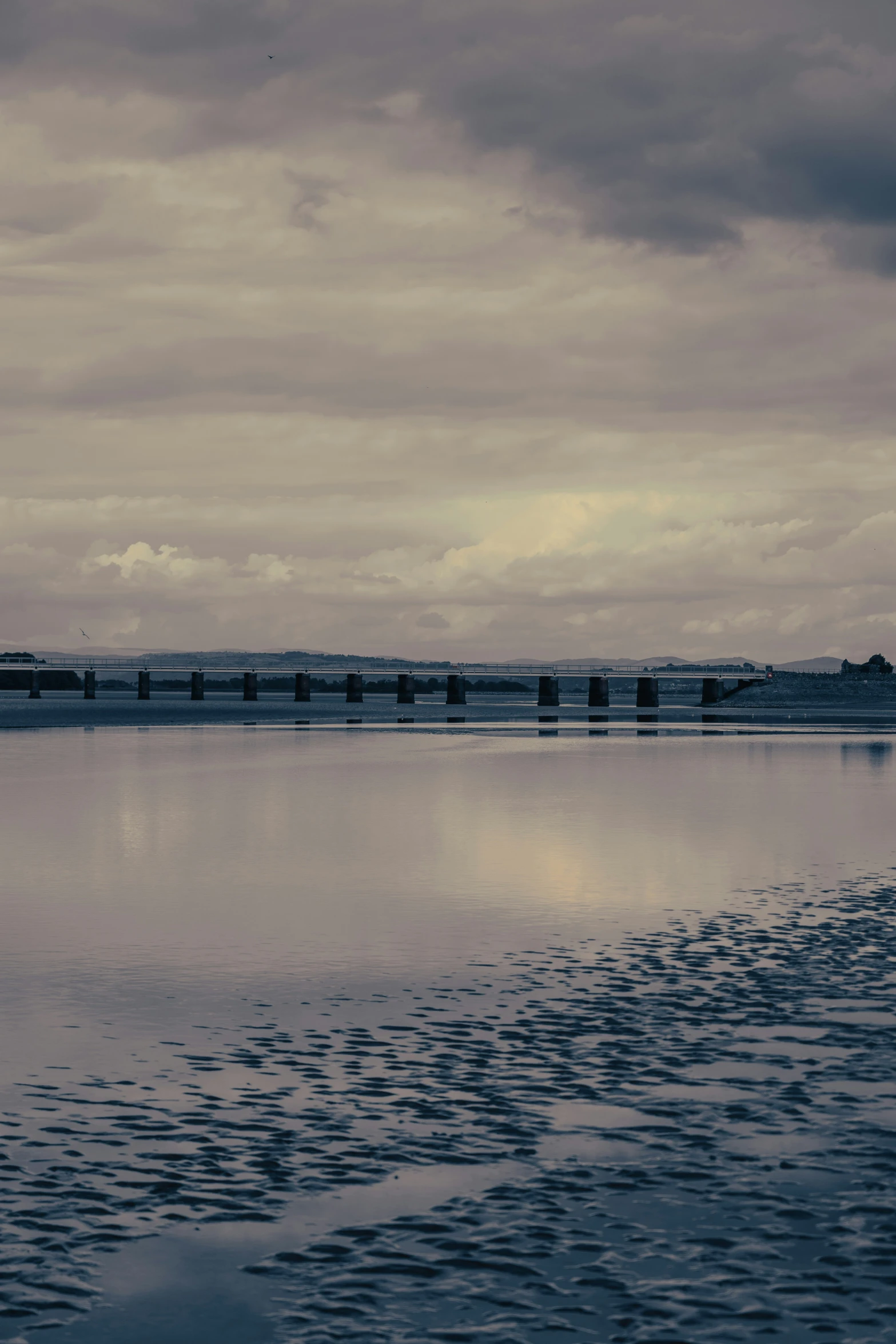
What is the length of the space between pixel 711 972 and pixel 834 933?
3353 millimetres

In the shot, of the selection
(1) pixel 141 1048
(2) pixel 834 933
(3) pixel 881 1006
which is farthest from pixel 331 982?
(2) pixel 834 933

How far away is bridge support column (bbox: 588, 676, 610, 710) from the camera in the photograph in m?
193

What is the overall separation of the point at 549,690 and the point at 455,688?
1165cm

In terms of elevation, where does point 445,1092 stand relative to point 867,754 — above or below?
above

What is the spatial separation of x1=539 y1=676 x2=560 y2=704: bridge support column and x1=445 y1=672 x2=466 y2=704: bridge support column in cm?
959

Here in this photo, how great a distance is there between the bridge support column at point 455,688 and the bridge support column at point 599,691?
15.9 m

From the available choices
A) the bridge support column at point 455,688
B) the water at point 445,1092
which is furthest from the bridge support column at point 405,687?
the water at point 445,1092

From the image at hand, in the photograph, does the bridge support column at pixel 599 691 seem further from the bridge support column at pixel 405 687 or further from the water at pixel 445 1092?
the water at pixel 445 1092

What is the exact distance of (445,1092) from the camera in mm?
12445

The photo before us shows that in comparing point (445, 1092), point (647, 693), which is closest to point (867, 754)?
point (445, 1092)

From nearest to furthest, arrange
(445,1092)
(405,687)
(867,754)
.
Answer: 1. (445,1092)
2. (867,754)
3. (405,687)

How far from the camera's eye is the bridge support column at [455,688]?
630 feet

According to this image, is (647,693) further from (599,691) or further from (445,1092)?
(445,1092)

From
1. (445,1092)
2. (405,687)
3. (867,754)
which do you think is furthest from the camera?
(405,687)
